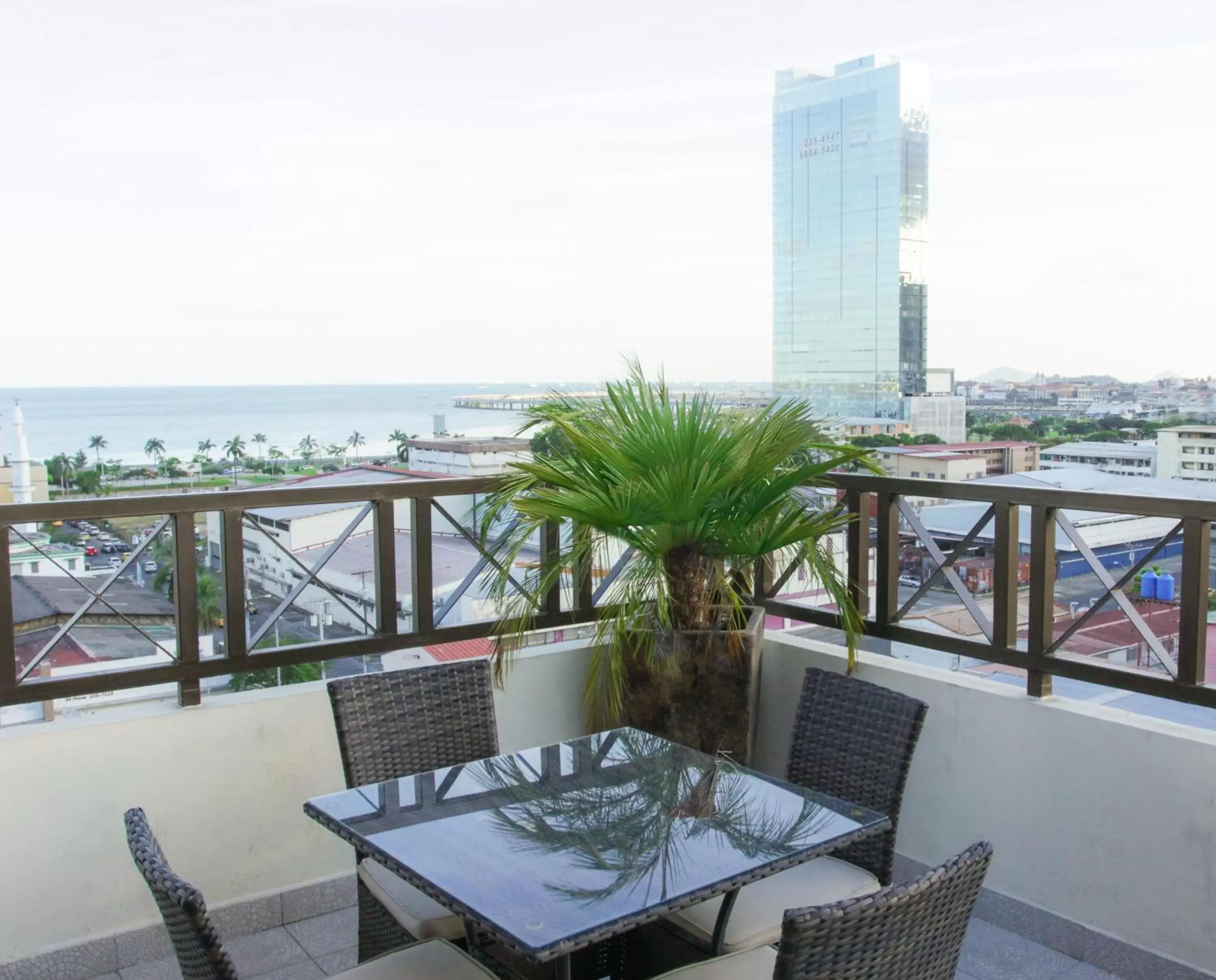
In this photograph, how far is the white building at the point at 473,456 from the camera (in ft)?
12.5

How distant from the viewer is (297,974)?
3.01 metres

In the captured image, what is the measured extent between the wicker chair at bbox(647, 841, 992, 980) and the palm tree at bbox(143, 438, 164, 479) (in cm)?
385

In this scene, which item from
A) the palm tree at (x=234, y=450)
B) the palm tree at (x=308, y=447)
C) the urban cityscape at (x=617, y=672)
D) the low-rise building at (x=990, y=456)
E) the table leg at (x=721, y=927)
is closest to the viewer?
the table leg at (x=721, y=927)

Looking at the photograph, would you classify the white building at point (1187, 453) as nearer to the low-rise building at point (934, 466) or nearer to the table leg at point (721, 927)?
the low-rise building at point (934, 466)

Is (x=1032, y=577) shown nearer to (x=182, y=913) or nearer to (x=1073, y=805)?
(x=1073, y=805)

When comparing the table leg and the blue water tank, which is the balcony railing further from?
the table leg

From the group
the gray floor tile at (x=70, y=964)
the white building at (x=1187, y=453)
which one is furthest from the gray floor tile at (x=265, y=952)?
the white building at (x=1187, y=453)

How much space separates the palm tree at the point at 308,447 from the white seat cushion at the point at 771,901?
3.74 m

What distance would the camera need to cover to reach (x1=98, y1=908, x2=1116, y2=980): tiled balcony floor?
296 cm

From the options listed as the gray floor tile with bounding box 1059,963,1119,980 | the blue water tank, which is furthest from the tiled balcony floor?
the blue water tank

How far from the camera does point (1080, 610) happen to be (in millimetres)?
3152

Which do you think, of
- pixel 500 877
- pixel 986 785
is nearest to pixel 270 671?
pixel 500 877

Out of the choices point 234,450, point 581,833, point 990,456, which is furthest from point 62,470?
point 990,456

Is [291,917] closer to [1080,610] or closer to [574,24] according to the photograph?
[1080,610]
